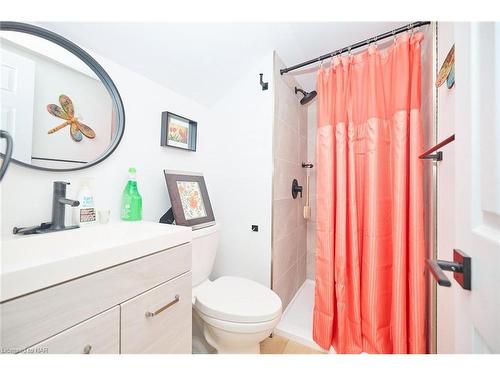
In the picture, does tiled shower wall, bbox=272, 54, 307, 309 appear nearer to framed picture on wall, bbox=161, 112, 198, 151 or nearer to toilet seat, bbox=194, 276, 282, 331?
toilet seat, bbox=194, 276, 282, 331

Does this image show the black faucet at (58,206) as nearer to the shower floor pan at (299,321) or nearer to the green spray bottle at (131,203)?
the green spray bottle at (131,203)

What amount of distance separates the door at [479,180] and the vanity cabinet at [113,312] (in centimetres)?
80

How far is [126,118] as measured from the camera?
40.5 inches

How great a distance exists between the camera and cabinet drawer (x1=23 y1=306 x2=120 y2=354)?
45 centimetres

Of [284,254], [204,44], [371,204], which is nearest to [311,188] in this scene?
[284,254]

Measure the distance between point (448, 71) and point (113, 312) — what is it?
56.1 inches

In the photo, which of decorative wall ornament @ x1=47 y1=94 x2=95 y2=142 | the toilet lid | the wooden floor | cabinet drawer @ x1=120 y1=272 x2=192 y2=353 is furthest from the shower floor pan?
decorative wall ornament @ x1=47 y1=94 x2=95 y2=142

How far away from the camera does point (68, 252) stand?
0.52 meters

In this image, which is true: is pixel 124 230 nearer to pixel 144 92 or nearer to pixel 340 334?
pixel 144 92

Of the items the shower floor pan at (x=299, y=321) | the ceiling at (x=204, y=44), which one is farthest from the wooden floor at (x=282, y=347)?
the ceiling at (x=204, y=44)

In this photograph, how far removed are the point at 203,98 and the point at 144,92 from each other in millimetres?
434

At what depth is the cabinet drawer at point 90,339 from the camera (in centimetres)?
45

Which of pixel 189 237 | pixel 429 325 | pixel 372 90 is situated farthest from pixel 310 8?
pixel 429 325

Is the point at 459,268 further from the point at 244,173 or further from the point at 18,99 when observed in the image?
the point at 18,99
